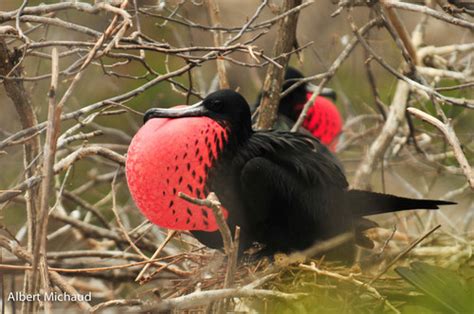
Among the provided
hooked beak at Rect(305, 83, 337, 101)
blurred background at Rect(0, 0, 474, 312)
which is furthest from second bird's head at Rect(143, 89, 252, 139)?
hooked beak at Rect(305, 83, 337, 101)

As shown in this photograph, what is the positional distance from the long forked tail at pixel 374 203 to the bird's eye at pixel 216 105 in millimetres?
473

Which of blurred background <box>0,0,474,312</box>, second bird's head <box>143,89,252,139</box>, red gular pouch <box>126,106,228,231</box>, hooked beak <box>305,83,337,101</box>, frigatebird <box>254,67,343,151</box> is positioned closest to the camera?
red gular pouch <box>126,106,228,231</box>

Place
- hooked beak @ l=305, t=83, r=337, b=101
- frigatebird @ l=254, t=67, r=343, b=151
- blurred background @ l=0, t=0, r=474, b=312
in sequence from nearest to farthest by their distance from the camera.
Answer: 1. blurred background @ l=0, t=0, r=474, b=312
2. frigatebird @ l=254, t=67, r=343, b=151
3. hooked beak @ l=305, t=83, r=337, b=101

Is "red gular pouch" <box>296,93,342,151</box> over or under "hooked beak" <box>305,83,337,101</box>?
under

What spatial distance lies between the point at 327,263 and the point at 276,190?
253 mm

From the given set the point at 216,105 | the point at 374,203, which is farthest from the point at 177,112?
the point at 374,203

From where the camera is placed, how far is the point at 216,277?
8.89ft

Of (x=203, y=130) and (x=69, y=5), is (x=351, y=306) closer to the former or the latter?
(x=203, y=130)

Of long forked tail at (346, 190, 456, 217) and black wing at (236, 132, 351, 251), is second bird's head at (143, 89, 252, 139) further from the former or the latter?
long forked tail at (346, 190, 456, 217)

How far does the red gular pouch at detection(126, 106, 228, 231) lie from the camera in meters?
2.42

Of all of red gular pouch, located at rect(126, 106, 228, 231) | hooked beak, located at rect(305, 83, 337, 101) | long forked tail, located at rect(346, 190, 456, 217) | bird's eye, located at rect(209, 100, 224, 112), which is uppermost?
bird's eye, located at rect(209, 100, 224, 112)

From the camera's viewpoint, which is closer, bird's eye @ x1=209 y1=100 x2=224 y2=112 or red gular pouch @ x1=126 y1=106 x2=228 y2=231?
red gular pouch @ x1=126 y1=106 x2=228 y2=231

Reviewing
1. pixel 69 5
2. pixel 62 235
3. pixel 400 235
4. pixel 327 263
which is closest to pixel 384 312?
pixel 327 263

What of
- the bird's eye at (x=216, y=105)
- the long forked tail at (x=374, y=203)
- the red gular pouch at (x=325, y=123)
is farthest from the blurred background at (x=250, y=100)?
the bird's eye at (x=216, y=105)
